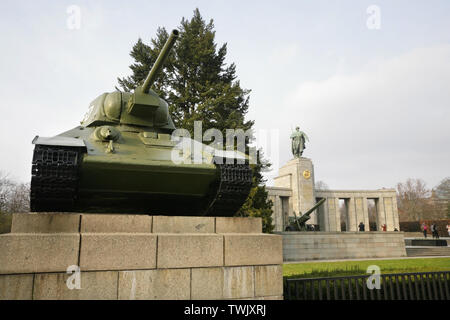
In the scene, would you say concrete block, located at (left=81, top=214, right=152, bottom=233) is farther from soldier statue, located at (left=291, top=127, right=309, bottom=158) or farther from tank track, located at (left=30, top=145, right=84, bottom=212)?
soldier statue, located at (left=291, top=127, right=309, bottom=158)

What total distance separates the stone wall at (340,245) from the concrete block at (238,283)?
15.0 meters

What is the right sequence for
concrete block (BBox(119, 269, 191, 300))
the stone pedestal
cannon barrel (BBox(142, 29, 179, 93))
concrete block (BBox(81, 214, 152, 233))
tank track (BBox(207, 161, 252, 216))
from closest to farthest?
the stone pedestal → concrete block (BBox(119, 269, 191, 300)) → concrete block (BBox(81, 214, 152, 233)) → tank track (BBox(207, 161, 252, 216)) → cannon barrel (BBox(142, 29, 179, 93))

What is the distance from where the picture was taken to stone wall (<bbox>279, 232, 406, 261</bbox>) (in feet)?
64.6

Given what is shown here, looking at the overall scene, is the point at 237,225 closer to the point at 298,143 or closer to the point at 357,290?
the point at 357,290

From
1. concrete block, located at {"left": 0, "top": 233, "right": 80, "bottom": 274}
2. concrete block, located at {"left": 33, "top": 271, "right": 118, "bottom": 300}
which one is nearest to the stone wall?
concrete block, located at {"left": 33, "top": 271, "right": 118, "bottom": 300}

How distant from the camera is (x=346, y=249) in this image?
20.8 meters

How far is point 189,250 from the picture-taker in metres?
4.67

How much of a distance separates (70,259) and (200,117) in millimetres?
14959

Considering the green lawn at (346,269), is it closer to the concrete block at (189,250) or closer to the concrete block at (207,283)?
the concrete block at (207,283)

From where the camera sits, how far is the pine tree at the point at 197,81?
1930 centimetres

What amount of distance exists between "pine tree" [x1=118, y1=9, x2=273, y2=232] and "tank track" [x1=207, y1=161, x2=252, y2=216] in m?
13.0

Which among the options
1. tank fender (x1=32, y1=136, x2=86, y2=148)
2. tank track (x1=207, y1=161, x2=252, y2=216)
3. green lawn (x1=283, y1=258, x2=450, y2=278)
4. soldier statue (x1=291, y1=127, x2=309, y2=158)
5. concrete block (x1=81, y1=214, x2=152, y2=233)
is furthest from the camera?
soldier statue (x1=291, y1=127, x2=309, y2=158)

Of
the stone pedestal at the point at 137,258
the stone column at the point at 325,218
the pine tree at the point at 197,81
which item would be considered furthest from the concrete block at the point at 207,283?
the stone column at the point at 325,218
